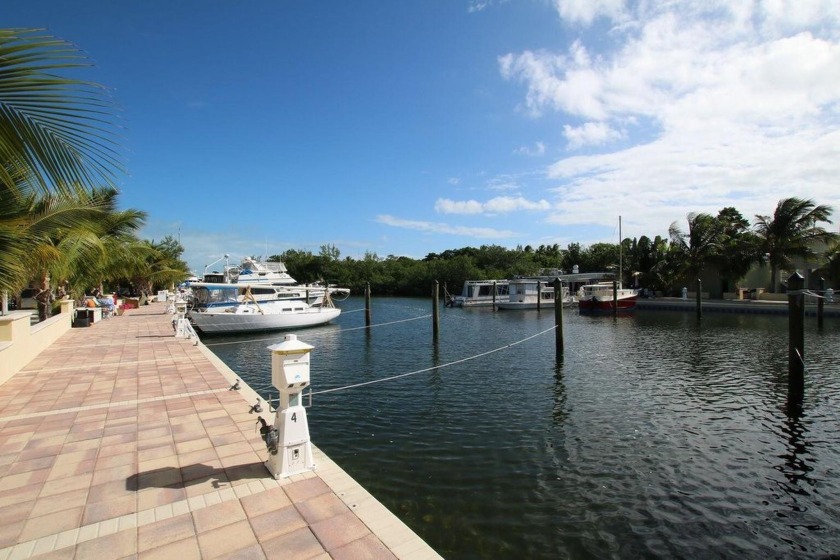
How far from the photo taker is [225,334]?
952 inches

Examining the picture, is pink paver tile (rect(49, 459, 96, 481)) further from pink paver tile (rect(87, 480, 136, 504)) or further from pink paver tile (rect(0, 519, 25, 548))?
pink paver tile (rect(0, 519, 25, 548))


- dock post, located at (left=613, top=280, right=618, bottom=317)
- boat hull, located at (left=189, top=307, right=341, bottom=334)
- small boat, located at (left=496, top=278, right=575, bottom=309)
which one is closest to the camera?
boat hull, located at (left=189, top=307, right=341, bottom=334)

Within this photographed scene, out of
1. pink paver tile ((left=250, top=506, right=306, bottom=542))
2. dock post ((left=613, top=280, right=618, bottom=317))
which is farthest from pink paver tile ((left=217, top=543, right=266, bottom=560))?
dock post ((left=613, top=280, right=618, bottom=317))

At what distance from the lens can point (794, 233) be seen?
118 ft

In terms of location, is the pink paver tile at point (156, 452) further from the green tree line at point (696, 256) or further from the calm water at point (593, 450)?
the green tree line at point (696, 256)

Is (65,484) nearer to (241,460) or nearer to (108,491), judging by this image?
(108,491)

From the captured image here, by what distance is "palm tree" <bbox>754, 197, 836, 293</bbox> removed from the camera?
1398 inches

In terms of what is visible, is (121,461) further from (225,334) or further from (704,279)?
(704,279)

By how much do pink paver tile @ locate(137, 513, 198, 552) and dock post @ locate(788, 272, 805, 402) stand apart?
41.5 feet

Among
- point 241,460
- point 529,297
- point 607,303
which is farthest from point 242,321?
point 607,303

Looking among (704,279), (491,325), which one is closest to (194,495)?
(491,325)

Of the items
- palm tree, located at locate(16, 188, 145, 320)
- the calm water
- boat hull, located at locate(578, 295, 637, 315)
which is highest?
palm tree, located at locate(16, 188, 145, 320)

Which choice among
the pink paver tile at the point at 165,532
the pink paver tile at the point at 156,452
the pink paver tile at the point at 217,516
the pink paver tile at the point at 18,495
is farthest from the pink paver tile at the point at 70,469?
the pink paver tile at the point at 217,516

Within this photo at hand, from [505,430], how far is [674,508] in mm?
3284
